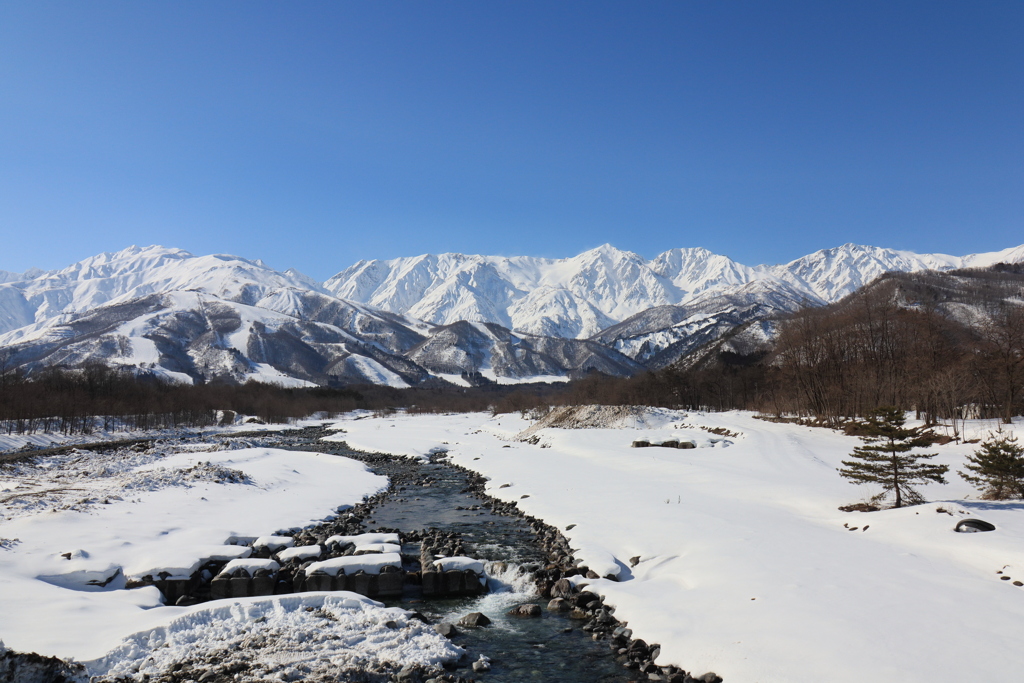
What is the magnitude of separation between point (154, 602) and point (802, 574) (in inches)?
581

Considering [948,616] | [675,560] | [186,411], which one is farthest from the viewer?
[186,411]

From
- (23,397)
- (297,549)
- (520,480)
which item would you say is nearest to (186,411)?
(23,397)

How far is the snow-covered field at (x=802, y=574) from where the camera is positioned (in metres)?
8.62

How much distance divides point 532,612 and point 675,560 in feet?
14.4

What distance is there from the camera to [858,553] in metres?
13.3

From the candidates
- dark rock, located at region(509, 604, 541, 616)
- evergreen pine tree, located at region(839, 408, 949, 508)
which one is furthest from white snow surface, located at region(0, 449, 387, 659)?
evergreen pine tree, located at region(839, 408, 949, 508)

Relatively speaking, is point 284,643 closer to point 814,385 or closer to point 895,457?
point 895,457

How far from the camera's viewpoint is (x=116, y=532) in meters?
16.4

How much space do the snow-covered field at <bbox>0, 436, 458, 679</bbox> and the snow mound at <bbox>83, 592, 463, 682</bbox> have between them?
2cm

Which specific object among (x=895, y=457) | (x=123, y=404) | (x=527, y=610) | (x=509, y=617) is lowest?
(x=123, y=404)

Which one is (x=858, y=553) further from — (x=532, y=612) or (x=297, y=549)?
(x=297, y=549)

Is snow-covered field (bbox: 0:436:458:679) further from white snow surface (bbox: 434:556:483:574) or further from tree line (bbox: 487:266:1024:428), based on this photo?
tree line (bbox: 487:266:1024:428)

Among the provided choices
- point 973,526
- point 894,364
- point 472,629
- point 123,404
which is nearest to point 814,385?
point 894,364

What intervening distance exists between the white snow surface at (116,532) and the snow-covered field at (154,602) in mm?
41
